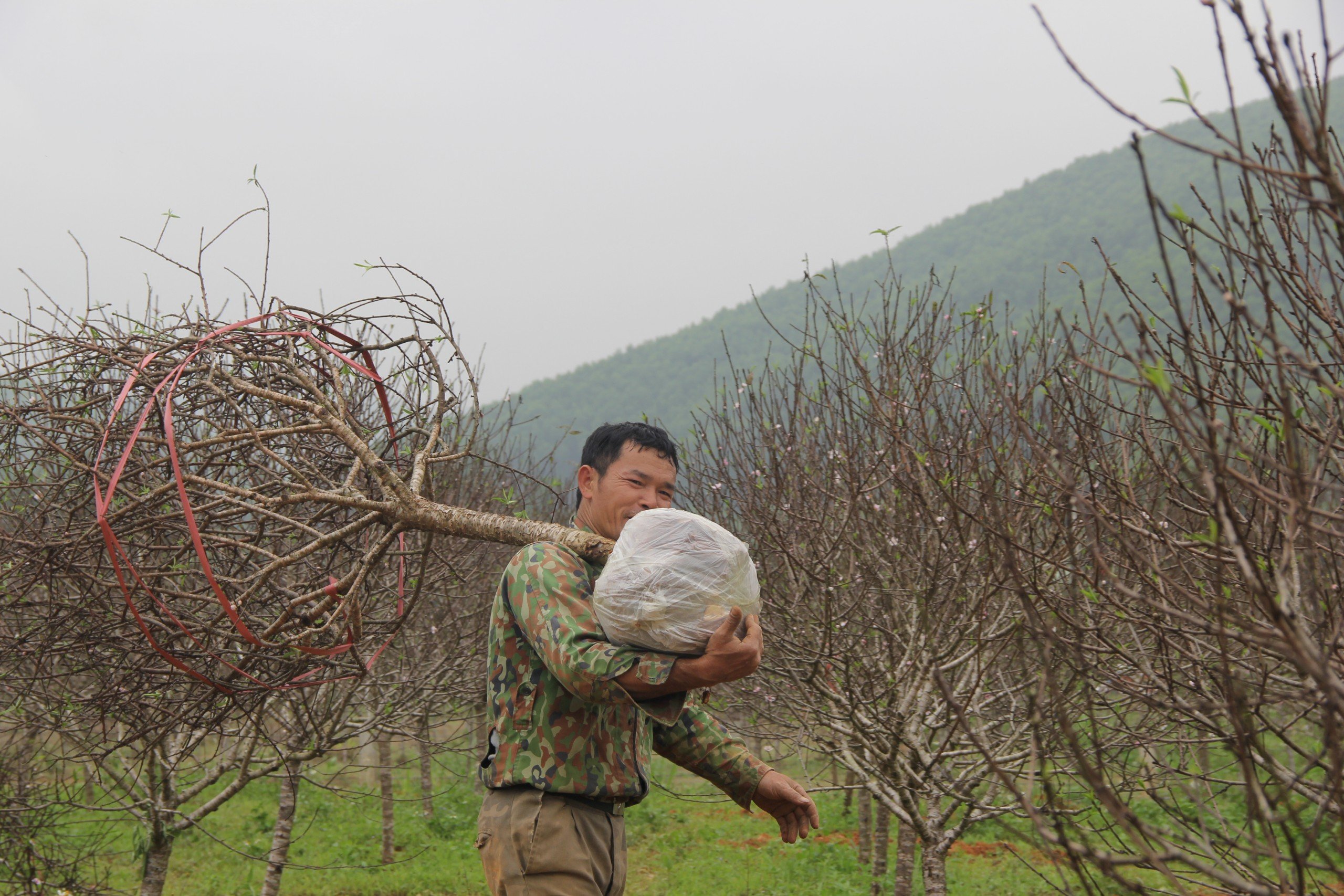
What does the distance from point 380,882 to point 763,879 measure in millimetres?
4474

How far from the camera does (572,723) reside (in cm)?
249

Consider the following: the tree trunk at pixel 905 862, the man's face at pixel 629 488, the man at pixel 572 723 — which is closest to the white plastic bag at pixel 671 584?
the man at pixel 572 723

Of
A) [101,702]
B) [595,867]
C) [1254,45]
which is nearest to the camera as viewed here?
[1254,45]

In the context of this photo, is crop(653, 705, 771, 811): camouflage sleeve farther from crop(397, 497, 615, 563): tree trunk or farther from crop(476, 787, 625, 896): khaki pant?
crop(397, 497, 615, 563): tree trunk

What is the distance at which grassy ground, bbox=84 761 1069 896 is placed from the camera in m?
11.0

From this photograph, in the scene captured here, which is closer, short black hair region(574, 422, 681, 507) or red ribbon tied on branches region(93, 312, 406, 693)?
red ribbon tied on branches region(93, 312, 406, 693)

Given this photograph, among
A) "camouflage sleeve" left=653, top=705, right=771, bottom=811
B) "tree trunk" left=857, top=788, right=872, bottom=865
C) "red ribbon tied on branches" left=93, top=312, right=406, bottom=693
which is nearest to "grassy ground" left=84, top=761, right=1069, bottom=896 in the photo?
"tree trunk" left=857, top=788, right=872, bottom=865

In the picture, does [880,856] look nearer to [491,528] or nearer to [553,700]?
[491,528]

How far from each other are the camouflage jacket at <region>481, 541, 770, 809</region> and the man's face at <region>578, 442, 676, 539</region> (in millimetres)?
156

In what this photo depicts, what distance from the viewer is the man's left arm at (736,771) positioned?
2797 millimetres

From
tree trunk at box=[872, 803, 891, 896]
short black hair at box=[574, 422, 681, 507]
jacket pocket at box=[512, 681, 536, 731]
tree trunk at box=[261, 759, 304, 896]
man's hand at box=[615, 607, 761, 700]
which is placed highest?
short black hair at box=[574, 422, 681, 507]

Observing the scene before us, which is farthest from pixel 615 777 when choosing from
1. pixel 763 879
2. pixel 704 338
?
pixel 704 338

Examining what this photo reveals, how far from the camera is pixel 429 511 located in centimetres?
322

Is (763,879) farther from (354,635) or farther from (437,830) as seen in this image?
(354,635)
